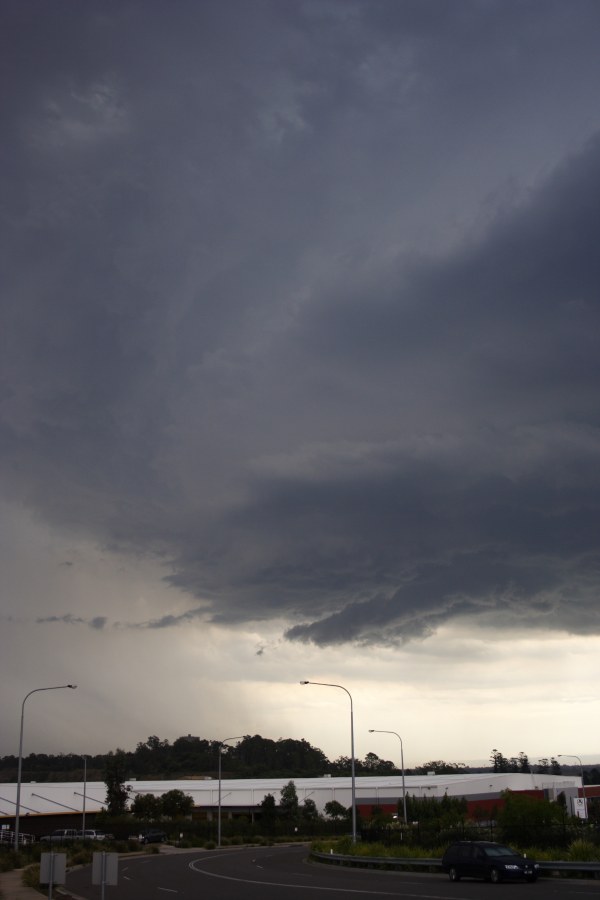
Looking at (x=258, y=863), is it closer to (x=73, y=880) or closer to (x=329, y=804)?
(x=73, y=880)

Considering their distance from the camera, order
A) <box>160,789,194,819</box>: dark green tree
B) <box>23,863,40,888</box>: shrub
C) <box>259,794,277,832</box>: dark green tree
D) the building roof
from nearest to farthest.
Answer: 1. <box>23,863,40,888</box>: shrub
2. the building roof
3. <box>259,794,277,832</box>: dark green tree
4. <box>160,789,194,819</box>: dark green tree

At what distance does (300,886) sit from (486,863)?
7.48m

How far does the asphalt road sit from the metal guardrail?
2.78 feet

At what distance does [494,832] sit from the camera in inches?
2111

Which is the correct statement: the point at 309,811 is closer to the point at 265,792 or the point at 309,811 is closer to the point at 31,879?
the point at 265,792

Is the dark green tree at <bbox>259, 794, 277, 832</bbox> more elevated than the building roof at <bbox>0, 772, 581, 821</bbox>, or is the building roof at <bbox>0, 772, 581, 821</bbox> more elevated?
the building roof at <bbox>0, 772, 581, 821</bbox>

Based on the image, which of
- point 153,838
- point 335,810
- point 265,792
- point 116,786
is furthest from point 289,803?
point 153,838

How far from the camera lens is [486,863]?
34000 millimetres

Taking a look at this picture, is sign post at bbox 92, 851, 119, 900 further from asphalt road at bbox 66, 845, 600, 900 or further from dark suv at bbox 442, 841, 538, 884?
dark suv at bbox 442, 841, 538, 884

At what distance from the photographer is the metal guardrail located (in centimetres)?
3356

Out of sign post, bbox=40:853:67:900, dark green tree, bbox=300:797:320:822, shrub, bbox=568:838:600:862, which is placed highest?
sign post, bbox=40:853:67:900

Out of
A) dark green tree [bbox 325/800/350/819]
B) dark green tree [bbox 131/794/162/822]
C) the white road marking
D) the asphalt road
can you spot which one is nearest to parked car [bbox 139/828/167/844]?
dark green tree [bbox 131/794/162/822]

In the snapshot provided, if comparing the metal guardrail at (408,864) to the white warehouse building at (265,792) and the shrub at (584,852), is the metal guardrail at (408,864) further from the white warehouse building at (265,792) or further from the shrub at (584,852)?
the white warehouse building at (265,792)

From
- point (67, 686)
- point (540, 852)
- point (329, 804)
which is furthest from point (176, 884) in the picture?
point (329, 804)
